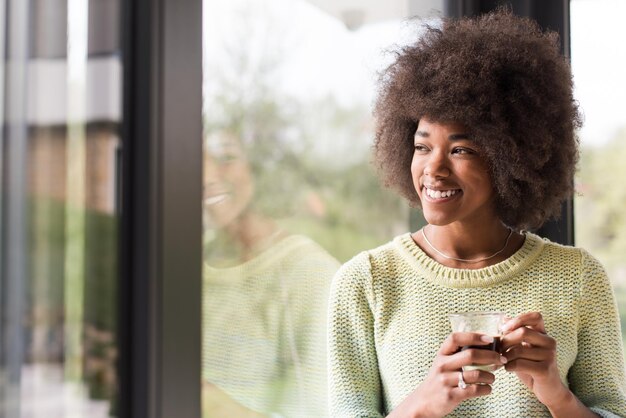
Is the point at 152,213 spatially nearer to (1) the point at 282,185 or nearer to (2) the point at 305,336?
(1) the point at 282,185

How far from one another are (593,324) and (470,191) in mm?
426

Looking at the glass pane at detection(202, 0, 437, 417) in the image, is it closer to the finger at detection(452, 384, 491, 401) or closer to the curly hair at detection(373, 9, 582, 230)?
the curly hair at detection(373, 9, 582, 230)

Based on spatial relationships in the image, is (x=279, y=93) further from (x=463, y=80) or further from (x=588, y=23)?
(x=588, y=23)

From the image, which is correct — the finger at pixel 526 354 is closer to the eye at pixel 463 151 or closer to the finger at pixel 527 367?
the finger at pixel 527 367

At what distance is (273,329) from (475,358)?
594 mm

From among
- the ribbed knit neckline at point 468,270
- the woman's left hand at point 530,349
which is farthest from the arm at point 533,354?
the ribbed knit neckline at point 468,270

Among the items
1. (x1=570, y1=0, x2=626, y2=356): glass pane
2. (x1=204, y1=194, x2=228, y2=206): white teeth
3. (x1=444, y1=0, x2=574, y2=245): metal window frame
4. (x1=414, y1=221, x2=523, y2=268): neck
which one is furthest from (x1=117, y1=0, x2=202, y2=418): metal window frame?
(x1=570, y1=0, x2=626, y2=356): glass pane

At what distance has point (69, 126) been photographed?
144 cm

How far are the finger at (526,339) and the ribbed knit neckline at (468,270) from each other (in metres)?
0.28

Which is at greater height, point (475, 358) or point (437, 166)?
point (437, 166)

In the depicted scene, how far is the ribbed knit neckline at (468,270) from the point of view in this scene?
1.97 metres

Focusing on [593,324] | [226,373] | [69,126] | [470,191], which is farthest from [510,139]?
[69,126]

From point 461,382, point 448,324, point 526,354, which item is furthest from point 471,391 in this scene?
point 448,324

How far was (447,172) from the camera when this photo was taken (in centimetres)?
187
